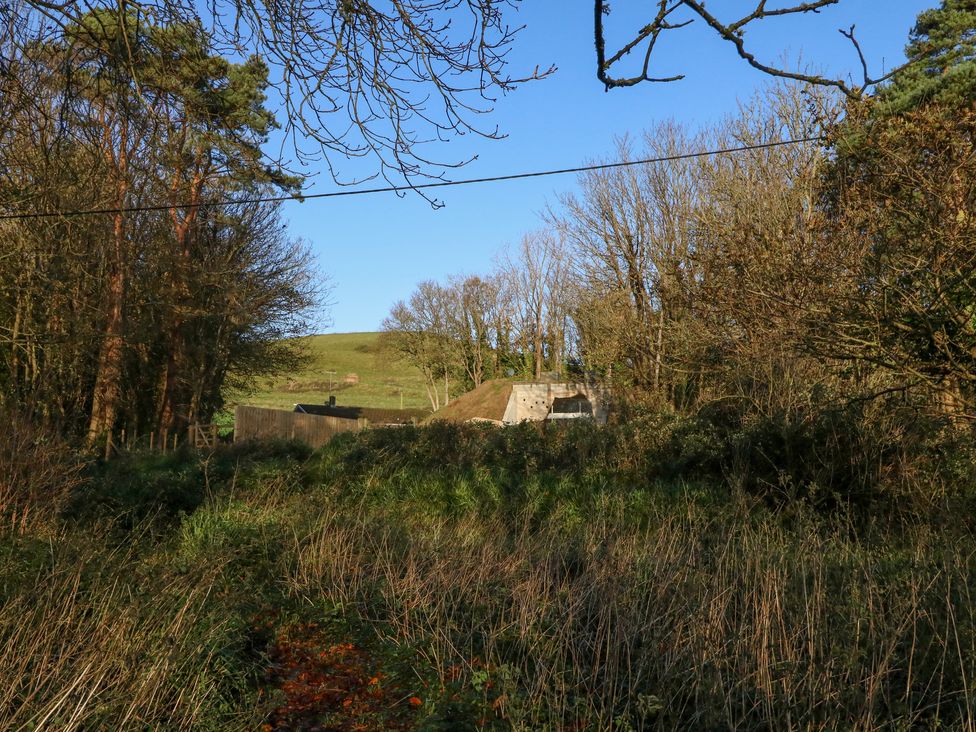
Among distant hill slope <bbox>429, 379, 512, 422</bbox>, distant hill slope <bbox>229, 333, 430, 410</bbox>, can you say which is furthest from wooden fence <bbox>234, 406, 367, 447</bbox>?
distant hill slope <bbox>229, 333, 430, 410</bbox>

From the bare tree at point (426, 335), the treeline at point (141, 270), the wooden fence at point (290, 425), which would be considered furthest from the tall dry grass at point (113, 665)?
the bare tree at point (426, 335)

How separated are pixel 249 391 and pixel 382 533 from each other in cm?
2216

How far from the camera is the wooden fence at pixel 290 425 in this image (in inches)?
1036

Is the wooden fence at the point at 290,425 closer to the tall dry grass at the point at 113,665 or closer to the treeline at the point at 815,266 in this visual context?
the treeline at the point at 815,266

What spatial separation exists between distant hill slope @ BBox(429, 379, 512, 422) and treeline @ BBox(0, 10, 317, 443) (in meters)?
8.10

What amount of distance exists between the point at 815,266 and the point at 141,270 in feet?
62.1

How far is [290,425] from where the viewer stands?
89.1 ft

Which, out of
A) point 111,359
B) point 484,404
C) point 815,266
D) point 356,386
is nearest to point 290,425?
point 111,359

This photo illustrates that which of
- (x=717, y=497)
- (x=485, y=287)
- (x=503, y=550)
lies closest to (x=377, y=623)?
(x=503, y=550)

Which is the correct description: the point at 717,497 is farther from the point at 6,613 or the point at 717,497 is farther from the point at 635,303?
the point at 635,303

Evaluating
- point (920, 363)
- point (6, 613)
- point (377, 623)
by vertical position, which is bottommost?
point (377, 623)

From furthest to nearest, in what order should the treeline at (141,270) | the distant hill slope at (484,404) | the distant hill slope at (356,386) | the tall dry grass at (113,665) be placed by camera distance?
the distant hill slope at (356,386) < the distant hill slope at (484,404) < the treeline at (141,270) < the tall dry grass at (113,665)

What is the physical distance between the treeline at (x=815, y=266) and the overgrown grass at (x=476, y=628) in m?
1.91

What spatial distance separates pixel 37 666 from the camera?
4457mm
